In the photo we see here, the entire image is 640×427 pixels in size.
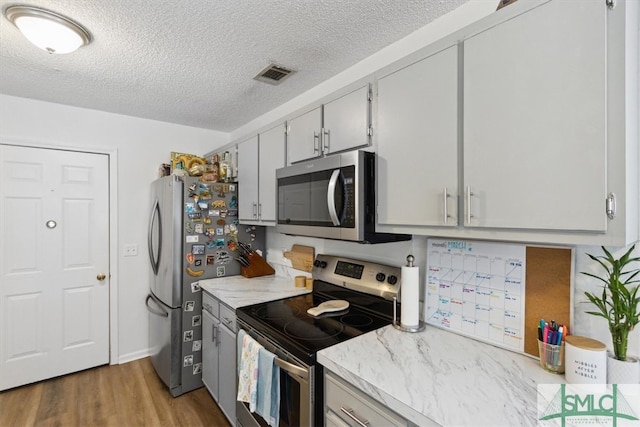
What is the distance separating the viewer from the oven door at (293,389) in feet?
4.21

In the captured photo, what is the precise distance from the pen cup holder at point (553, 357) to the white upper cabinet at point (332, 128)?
1.10 m

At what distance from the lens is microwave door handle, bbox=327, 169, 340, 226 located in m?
1.47

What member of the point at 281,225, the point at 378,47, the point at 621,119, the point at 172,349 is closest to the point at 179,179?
the point at 281,225

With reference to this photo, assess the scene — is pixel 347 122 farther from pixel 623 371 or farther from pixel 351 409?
pixel 623 371

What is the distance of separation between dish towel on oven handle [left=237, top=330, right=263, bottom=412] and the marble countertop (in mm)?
295

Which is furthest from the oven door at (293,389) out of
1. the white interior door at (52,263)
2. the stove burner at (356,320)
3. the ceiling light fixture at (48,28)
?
the white interior door at (52,263)

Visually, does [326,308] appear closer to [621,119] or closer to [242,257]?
[242,257]

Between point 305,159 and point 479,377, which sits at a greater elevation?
point 305,159

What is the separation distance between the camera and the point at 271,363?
4.83 ft

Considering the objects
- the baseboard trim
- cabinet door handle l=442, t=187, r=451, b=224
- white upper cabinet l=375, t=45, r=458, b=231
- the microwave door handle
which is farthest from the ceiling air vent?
the baseboard trim

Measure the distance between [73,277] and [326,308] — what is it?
251 cm

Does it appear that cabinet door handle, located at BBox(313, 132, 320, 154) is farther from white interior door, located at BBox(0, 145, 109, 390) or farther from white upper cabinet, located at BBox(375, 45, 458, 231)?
white interior door, located at BBox(0, 145, 109, 390)

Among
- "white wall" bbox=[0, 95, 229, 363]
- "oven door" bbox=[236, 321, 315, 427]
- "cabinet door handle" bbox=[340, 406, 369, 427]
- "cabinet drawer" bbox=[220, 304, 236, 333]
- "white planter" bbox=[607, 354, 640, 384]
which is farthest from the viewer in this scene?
"white wall" bbox=[0, 95, 229, 363]

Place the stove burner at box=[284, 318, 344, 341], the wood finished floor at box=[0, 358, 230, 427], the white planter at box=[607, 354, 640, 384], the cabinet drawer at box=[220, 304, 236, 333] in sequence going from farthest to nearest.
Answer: the wood finished floor at box=[0, 358, 230, 427], the cabinet drawer at box=[220, 304, 236, 333], the stove burner at box=[284, 318, 344, 341], the white planter at box=[607, 354, 640, 384]
